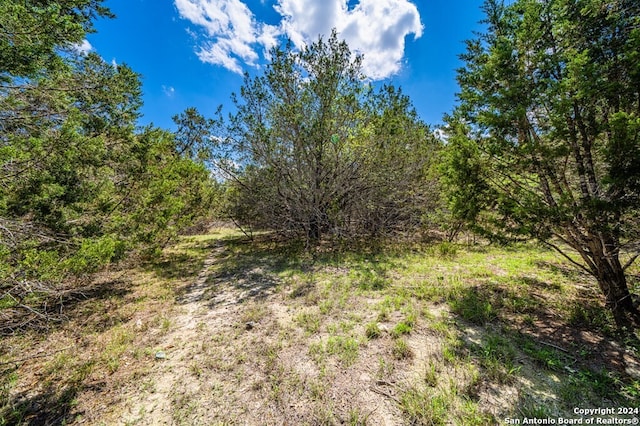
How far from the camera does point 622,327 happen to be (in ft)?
10.5

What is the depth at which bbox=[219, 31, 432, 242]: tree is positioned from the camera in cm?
805

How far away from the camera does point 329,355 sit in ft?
9.86

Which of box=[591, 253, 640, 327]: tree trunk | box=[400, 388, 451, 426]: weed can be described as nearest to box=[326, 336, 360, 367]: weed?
box=[400, 388, 451, 426]: weed

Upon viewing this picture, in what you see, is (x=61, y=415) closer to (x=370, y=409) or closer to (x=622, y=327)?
(x=370, y=409)

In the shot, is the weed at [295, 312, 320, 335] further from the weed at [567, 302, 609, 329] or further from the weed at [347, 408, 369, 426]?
the weed at [567, 302, 609, 329]

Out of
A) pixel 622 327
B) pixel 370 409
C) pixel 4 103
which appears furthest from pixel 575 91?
pixel 4 103

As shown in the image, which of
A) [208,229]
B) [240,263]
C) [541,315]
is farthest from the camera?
[208,229]

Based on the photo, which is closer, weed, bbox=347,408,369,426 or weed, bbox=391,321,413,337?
weed, bbox=347,408,369,426

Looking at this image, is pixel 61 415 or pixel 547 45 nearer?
pixel 61 415

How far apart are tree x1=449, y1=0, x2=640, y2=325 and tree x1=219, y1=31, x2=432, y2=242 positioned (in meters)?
4.57

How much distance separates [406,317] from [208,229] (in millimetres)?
15700

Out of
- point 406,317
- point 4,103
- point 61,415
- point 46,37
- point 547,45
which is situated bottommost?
point 61,415

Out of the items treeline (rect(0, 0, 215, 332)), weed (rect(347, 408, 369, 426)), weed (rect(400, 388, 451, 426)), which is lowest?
weed (rect(347, 408, 369, 426))

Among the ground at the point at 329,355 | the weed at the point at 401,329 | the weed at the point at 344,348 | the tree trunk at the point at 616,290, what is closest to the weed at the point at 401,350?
the ground at the point at 329,355
